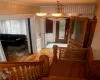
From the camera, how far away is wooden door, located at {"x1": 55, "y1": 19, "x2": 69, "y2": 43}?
9.04m

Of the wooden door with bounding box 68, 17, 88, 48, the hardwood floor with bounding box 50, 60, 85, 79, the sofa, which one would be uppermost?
the wooden door with bounding box 68, 17, 88, 48

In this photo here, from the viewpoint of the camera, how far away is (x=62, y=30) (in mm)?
9195

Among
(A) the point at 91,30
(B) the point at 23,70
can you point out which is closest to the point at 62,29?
(A) the point at 91,30

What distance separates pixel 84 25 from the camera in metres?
4.40

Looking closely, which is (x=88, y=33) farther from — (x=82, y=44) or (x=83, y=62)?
(x=83, y=62)

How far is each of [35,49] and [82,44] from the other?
2651 millimetres

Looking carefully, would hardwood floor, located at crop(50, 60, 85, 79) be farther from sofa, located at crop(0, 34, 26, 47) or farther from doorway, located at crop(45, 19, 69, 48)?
doorway, located at crop(45, 19, 69, 48)

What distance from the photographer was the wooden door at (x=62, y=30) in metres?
9.04

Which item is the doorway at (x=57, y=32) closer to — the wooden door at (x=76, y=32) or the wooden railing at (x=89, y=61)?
the wooden door at (x=76, y=32)

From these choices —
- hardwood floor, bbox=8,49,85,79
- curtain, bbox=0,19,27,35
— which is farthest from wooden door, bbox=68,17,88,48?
curtain, bbox=0,19,27,35

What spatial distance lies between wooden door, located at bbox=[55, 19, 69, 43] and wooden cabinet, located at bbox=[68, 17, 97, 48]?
12.3ft

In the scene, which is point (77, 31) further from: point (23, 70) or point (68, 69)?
point (23, 70)

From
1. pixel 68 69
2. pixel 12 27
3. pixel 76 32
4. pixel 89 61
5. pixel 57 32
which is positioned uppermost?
pixel 12 27

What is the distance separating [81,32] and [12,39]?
4.58 metres
